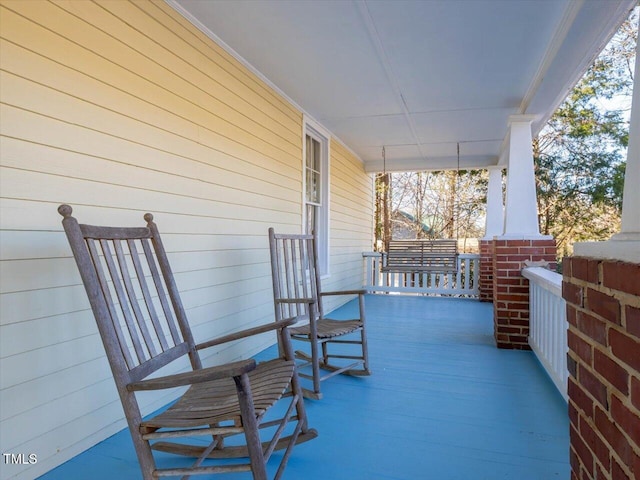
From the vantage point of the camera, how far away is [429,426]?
213 centimetres

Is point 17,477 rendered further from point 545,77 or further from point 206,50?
point 545,77

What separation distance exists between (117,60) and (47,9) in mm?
380

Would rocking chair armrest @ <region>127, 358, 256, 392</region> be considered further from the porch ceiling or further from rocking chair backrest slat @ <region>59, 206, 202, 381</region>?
the porch ceiling

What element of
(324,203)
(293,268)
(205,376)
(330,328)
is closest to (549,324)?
(330,328)

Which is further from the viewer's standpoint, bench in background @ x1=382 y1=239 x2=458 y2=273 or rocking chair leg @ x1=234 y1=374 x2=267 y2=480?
bench in background @ x1=382 y1=239 x2=458 y2=273

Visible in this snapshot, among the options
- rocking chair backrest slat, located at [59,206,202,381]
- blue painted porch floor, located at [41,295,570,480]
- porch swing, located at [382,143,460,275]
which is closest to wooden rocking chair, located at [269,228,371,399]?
blue painted porch floor, located at [41,295,570,480]

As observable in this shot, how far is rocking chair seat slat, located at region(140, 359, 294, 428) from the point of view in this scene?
129 centimetres

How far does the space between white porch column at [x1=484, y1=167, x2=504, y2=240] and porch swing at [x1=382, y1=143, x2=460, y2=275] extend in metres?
0.82

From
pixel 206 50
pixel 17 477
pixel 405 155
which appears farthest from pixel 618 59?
pixel 17 477

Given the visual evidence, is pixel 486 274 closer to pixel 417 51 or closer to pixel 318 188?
pixel 318 188

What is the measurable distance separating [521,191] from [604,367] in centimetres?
321

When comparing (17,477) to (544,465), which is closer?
(17,477)

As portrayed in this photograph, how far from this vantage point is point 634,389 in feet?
2.85

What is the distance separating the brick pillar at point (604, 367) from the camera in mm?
877
